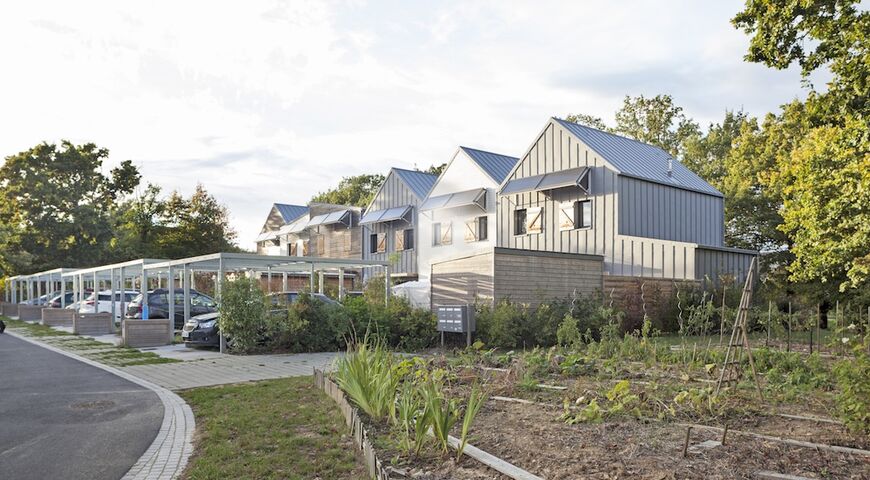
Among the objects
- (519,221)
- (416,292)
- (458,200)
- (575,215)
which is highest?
(458,200)

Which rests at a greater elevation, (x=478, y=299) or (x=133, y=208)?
(x=133, y=208)

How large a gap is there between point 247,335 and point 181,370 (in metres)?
2.88

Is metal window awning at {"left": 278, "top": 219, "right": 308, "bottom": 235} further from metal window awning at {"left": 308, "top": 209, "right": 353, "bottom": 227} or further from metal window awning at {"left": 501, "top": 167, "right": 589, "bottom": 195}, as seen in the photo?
metal window awning at {"left": 501, "top": 167, "right": 589, "bottom": 195}

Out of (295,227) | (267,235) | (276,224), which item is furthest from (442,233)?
(276,224)

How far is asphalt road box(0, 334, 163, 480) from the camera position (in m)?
6.18

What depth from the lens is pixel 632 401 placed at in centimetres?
671

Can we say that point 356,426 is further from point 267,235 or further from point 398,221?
point 267,235

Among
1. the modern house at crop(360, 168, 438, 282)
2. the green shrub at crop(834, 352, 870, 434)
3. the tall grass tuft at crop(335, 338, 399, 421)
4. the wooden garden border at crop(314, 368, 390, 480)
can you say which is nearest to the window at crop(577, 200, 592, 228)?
the modern house at crop(360, 168, 438, 282)

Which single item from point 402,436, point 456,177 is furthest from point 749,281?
point 456,177

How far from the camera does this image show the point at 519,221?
92.6ft

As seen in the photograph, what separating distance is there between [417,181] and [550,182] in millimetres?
12533

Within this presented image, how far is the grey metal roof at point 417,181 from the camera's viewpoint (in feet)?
118

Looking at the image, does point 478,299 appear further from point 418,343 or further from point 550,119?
point 550,119

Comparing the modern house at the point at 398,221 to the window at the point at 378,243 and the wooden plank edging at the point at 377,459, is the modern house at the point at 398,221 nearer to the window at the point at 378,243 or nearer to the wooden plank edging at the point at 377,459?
the window at the point at 378,243
